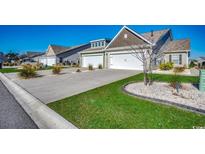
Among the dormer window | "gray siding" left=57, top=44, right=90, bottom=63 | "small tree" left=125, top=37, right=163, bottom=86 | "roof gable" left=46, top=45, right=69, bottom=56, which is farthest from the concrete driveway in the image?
"roof gable" left=46, top=45, right=69, bottom=56

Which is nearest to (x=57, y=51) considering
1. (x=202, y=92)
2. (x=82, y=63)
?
(x=82, y=63)

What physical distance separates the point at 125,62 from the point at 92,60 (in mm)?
6513

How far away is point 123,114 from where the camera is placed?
4.08 meters

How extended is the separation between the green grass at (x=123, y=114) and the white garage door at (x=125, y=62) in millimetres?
10709

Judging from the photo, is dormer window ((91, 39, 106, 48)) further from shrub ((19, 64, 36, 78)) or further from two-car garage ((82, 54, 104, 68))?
shrub ((19, 64, 36, 78))

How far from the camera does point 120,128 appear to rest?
3.43m

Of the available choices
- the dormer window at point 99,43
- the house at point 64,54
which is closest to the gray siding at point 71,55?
the house at point 64,54

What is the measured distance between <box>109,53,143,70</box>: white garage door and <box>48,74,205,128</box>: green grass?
35.1 ft

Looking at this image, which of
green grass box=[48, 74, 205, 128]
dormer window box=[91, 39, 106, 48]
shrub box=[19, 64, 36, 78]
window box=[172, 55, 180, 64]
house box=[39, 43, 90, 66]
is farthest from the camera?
house box=[39, 43, 90, 66]

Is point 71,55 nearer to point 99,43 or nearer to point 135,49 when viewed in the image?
point 99,43

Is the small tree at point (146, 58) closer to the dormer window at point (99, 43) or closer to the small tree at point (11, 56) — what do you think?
the dormer window at point (99, 43)

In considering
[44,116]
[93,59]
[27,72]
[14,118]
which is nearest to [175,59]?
[93,59]

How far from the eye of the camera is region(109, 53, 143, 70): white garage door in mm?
15559
